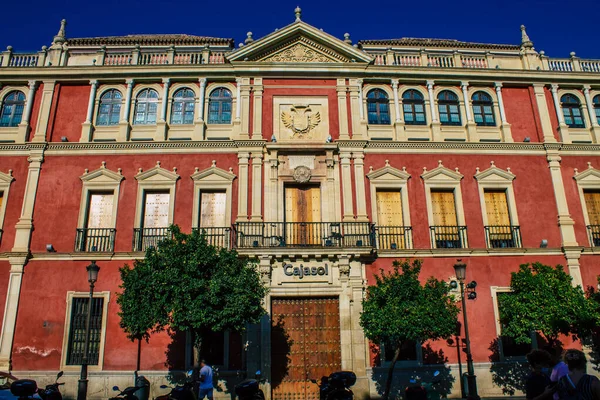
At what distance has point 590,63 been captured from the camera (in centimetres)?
1914

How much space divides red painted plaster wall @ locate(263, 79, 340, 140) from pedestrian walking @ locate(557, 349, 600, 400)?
42.8 feet

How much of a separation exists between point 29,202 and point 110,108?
4.56 meters

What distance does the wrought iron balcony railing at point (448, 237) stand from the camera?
53.4 feet

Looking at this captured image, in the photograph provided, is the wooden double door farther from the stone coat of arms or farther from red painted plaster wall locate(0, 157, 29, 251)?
red painted plaster wall locate(0, 157, 29, 251)

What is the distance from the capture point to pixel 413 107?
59.6 feet

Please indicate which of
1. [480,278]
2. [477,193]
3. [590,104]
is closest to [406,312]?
[480,278]

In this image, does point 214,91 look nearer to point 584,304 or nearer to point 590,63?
point 584,304

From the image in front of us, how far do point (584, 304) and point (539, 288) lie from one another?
122 centimetres

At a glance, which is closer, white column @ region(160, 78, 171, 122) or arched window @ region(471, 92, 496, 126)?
white column @ region(160, 78, 171, 122)

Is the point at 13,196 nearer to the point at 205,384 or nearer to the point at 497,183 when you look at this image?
the point at 205,384

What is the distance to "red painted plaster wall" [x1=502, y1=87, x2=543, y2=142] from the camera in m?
18.0

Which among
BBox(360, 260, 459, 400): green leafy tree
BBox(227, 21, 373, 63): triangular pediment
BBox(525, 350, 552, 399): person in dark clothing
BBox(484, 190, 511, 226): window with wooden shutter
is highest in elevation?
BBox(227, 21, 373, 63): triangular pediment

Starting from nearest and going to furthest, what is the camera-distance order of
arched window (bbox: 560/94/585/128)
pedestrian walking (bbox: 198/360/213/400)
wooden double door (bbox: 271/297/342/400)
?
pedestrian walking (bbox: 198/360/213/400) → wooden double door (bbox: 271/297/342/400) → arched window (bbox: 560/94/585/128)

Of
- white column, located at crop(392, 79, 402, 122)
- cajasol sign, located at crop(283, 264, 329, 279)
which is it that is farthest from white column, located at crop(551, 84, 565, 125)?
cajasol sign, located at crop(283, 264, 329, 279)
